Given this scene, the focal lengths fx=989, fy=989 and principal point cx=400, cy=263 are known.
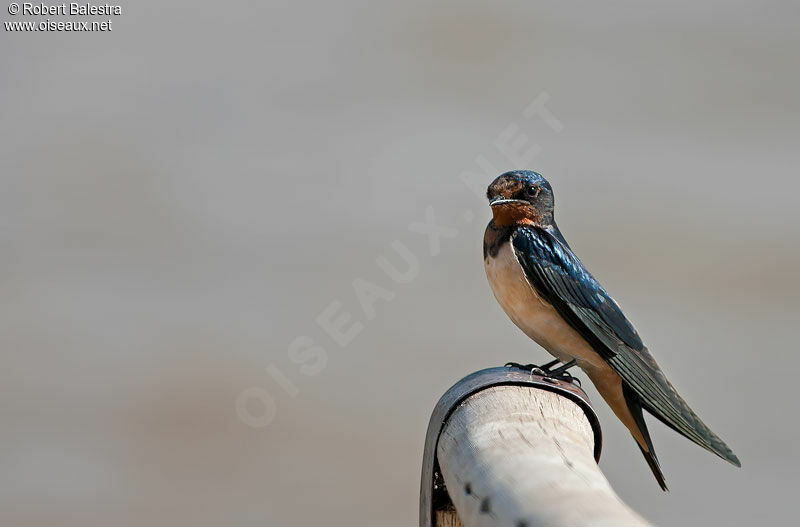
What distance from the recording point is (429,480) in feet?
5.05

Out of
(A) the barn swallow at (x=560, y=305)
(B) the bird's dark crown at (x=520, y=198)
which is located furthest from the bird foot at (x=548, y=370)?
(B) the bird's dark crown at (x=520, y=198)

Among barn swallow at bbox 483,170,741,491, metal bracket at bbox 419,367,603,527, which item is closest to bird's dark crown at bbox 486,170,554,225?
barn swallow at bbox 483,170,741,491

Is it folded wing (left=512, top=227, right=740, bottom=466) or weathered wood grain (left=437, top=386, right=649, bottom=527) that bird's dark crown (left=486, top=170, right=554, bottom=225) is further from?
weathered wood grain (left=437, top=386, right=649, bottom=527)

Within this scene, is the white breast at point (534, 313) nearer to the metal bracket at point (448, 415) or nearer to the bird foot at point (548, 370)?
the bird foot at point (548, 370)

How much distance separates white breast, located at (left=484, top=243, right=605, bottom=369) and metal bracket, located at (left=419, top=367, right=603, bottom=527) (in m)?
0.45

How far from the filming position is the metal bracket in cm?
154

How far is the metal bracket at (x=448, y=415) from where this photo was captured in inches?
60.4

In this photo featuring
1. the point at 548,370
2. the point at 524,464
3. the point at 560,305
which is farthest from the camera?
the point at 560,305

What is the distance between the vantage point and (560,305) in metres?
2.10

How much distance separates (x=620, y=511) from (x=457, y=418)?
510mm

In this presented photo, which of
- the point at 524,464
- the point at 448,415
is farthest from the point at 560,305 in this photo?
the point at 524,464

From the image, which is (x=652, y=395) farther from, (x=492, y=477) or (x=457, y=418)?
(x=492, y=477)

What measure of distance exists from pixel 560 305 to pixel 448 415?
0.64 metres

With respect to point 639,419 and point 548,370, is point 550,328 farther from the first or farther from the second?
point 639,419
